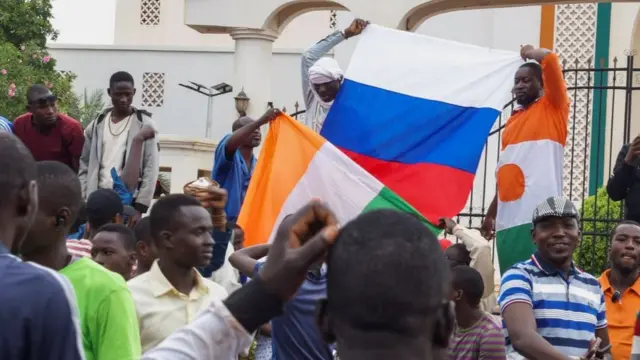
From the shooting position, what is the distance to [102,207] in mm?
7629

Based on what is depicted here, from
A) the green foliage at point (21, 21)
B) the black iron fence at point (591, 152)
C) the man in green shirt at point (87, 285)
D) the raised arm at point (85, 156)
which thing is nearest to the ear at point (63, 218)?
the man in green shirt at point (87, 285)

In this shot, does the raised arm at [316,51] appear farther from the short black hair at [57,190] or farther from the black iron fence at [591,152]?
the short black hair at [57,190]

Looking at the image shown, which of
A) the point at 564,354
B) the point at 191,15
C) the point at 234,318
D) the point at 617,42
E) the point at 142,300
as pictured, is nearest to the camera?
the point at 234,318

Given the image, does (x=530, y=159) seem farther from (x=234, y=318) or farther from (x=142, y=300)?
(x=234, y=318)

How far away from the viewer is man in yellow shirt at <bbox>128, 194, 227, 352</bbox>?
5.20 meters

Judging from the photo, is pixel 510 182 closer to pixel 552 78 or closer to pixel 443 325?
pixel 552 78

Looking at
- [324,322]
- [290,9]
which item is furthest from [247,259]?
[290,9]

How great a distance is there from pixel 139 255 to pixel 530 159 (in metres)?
2.99

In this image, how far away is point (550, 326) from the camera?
231 inches

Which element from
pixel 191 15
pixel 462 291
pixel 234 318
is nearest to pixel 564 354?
pixel 462 291

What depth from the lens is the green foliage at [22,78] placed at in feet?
65.2

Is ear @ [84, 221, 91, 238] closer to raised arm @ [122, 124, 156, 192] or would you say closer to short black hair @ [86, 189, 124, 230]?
short black hair @ [86, 189, 124, 230]

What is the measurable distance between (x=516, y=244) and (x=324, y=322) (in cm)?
606

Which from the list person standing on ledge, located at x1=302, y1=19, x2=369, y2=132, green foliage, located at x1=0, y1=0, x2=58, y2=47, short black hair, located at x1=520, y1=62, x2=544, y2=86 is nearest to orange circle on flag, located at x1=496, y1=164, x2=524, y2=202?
short black hair, located at x1=520, y1=62, x2=544, y2=86
